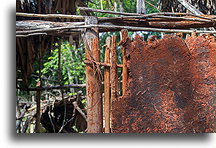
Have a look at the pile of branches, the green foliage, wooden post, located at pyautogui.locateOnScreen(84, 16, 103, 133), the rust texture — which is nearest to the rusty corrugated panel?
the rust texture

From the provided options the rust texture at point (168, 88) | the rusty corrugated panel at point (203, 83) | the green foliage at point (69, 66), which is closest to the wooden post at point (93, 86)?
the rust texture at point (168, 88)

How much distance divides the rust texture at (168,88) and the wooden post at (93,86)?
0.32 ft

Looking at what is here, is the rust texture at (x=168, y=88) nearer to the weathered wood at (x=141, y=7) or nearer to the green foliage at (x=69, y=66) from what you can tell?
the weathered wood at (x=141, y=7)

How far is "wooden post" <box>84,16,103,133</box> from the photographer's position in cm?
157

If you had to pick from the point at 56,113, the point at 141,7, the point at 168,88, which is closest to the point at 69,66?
the point at 56,113

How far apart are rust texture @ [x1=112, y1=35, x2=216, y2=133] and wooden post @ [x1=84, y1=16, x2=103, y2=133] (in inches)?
3.8

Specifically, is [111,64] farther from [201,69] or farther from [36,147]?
[36,147]

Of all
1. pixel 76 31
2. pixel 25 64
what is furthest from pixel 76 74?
pixel 76 31

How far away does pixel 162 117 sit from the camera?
156cm

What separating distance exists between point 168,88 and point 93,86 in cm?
42

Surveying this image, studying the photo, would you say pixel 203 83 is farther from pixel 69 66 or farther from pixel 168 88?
pixel 69 66

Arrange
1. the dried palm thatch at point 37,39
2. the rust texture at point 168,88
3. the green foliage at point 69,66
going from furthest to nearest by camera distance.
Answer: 1. the green foliage at point 69,66
2. the dried palm thatch at point 37,39
3. the rust texture at point 168,88

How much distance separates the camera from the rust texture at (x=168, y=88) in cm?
155

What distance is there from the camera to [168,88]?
1.58 meters
